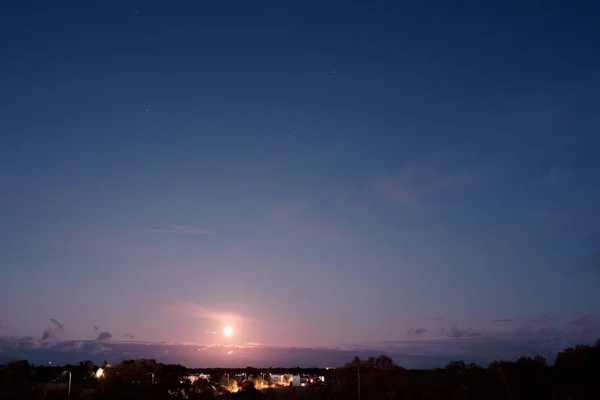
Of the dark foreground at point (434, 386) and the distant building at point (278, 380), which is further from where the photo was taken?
the distant building at point (278, 380)

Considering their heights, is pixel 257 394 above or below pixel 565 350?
below

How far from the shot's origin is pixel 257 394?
5019 cm

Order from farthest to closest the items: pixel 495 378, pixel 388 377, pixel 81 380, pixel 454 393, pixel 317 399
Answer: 1. pixel 81 380
2. pixel 388 377
3. pixel 317 399
4. pixel 495 378
5. pixel 454 393

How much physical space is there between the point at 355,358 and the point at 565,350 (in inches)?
1160

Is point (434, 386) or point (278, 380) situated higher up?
point (434, 386)

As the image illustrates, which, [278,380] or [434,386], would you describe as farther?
[278,380]

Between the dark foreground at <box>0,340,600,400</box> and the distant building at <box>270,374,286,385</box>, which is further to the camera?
the distant building at <box>270,374,286,385</box>

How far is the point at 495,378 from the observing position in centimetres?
4331

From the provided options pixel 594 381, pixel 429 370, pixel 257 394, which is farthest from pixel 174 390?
pixel 594 381

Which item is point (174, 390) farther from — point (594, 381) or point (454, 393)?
point (594, 381)

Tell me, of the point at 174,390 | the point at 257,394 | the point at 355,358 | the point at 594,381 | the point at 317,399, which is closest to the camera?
the point at 594,381

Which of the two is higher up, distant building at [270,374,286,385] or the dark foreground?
the dark foreground

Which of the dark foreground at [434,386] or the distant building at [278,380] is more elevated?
the dark foreground at [434,386]

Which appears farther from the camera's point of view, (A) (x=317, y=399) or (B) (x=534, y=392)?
(A) (x=317, y=399)
